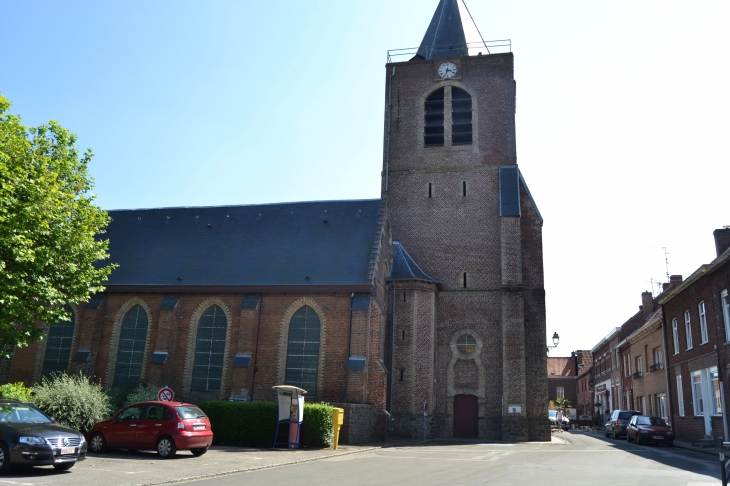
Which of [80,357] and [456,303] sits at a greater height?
[456,303]

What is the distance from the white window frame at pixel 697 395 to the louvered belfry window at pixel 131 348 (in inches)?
910

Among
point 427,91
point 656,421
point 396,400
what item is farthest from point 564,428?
point 427,91

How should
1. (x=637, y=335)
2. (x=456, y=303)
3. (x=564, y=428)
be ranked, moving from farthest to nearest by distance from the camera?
1. (x=564, y=428)
2. (x=637, y=335)
3. (x=456, y=303)

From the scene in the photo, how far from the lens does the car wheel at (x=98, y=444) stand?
15.2 meters

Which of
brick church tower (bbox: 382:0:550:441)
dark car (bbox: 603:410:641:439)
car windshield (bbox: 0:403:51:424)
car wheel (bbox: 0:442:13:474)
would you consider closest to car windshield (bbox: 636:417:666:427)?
brick church tower (bbox: 382:0:550:441)

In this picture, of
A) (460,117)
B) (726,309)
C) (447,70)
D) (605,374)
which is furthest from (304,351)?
(605,374)

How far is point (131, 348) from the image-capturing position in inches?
999

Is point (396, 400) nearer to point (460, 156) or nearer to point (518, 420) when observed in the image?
point (518, 420)

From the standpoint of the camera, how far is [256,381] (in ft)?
77.5

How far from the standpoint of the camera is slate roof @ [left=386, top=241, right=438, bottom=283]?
2711 centimetres

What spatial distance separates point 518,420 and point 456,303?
5.82 metres

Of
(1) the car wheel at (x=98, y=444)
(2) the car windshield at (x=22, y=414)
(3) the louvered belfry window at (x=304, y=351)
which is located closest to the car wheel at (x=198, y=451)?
(1) the car wheel at (x=98, y=444)

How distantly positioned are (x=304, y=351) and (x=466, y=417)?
324 inches

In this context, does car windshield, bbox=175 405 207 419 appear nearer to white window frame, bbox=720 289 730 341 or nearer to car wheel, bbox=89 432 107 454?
car wheel, bbox=89 432 107 454
